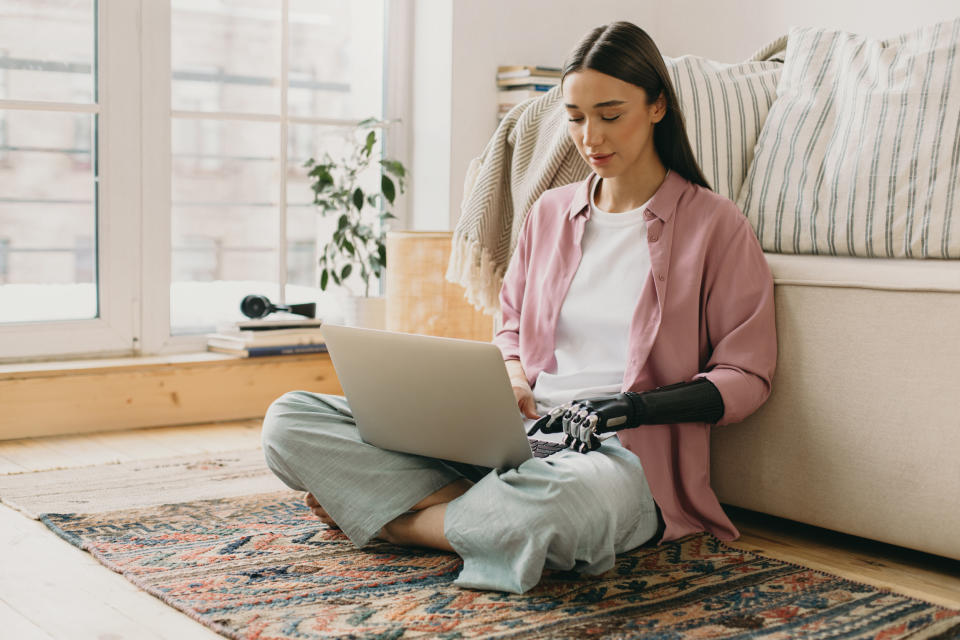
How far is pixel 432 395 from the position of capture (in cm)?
172

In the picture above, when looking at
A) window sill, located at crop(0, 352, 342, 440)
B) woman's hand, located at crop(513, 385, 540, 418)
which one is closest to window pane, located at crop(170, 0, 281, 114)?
window sill, located at crop(0, 352, 342, 440)

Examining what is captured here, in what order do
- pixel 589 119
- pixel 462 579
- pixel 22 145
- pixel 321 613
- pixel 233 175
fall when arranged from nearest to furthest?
pixel 321 613 < pixel 462 579 < pixel 589 119 < pixel 22 145 < pixel 233 175

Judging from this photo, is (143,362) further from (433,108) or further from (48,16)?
(433,108)

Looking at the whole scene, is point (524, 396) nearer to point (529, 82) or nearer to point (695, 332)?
point (695, 332)

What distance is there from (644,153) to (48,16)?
1.81m

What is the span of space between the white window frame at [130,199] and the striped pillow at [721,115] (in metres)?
1.52

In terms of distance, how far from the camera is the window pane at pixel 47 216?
301cm

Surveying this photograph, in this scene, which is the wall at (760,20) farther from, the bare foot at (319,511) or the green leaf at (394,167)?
the bare foot at (319,511)

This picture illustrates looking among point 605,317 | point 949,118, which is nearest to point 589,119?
point 605,317

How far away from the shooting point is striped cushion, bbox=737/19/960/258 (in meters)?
1.93

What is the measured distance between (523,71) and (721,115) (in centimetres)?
131

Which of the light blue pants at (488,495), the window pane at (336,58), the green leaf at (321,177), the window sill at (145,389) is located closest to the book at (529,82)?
the window pane at (336,58)

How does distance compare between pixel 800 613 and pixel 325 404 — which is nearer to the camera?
pixel 800 613

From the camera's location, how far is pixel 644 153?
1.98 meters
